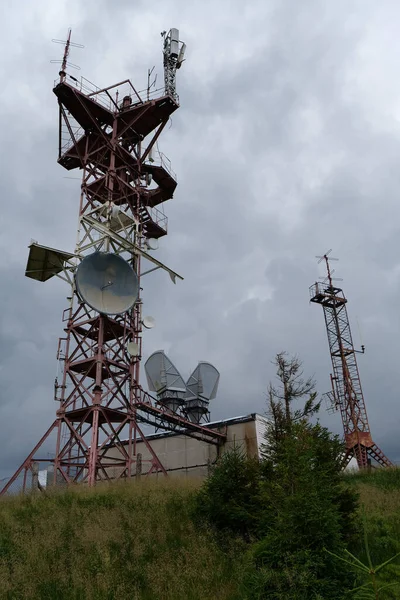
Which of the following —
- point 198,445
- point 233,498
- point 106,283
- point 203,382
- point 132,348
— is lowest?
point 233,498

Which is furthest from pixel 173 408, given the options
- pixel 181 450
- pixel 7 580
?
pixel 7 580

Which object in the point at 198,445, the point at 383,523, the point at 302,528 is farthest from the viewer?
the point at 198,445

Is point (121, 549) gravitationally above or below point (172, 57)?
below

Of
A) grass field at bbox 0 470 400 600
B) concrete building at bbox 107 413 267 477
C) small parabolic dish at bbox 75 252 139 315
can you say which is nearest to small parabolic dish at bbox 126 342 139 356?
small parabolic dish at bbox 75 252 139 315

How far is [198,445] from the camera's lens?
1335 inches

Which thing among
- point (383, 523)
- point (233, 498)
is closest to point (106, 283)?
point (233, 498)

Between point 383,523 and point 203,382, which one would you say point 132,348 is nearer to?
point 203,382

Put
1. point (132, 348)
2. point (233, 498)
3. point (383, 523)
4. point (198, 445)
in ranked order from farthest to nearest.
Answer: point (198, 445) → point (132, 348) → point (383, 523) → point (233, 498)

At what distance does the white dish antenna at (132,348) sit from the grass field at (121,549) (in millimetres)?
10217

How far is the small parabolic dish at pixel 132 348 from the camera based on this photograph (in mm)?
29344

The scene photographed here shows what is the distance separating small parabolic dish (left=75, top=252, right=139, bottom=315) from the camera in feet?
90.6

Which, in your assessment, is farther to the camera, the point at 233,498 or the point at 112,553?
the point at 233,498

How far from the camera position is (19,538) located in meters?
15.5

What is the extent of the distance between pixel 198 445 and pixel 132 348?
8.58m
